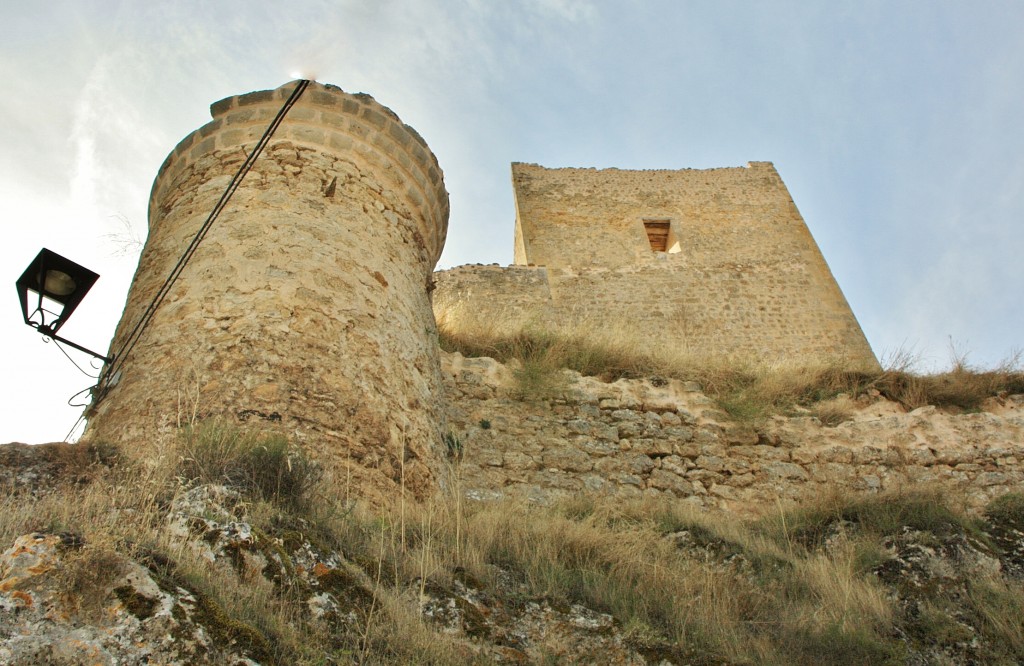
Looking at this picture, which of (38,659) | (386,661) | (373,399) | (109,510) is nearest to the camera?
(38,659)

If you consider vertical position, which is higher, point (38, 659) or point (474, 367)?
point (474, 367)

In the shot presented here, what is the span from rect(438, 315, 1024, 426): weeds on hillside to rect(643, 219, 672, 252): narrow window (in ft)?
30.6

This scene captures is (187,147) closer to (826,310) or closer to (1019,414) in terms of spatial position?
(1019,414)

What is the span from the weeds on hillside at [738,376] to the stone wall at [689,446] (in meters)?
0.13

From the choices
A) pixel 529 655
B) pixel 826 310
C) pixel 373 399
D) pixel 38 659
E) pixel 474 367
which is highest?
pixel 826 310

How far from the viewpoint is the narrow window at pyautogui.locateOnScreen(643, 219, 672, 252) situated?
15.9 meters

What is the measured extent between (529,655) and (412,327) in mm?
2594

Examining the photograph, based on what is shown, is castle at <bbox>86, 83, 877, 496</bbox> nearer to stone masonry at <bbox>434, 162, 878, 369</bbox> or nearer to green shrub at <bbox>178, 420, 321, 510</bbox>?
green shrub at <bbox>178, 420, 321, 510</bbox>

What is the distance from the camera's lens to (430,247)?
227 inches

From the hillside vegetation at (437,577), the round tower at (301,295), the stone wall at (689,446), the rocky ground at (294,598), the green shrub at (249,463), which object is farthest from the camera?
the stone wall at (689,446)

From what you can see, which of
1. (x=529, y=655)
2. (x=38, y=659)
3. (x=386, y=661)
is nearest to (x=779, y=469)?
(x=529, y=655)

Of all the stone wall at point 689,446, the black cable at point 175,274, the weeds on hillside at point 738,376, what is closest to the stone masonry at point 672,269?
Answer: the weeds on hillside at point 738,376

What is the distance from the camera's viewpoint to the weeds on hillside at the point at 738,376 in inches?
246

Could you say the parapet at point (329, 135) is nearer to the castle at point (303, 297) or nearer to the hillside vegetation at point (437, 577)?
the castle at point (303, 297)
